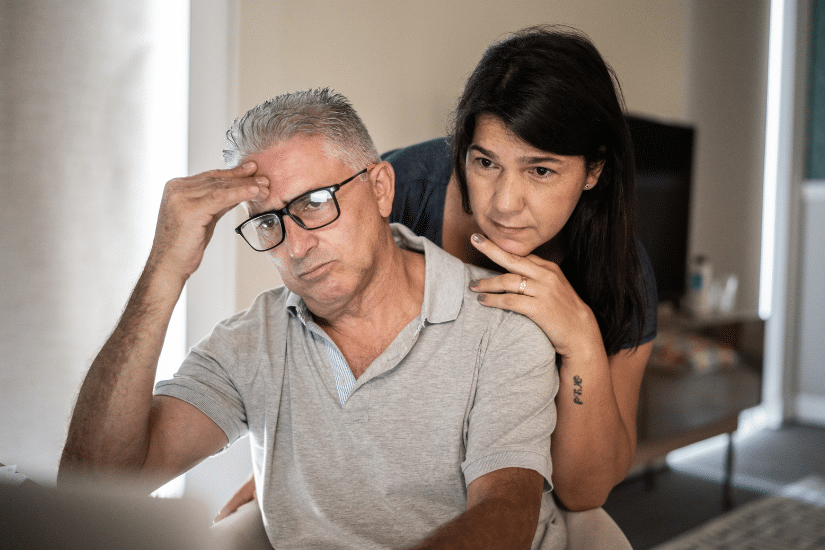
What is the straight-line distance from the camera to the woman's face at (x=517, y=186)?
1.26m

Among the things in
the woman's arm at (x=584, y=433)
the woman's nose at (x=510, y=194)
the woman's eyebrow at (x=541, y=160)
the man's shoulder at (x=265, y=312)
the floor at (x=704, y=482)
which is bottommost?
the floor at (x=704, y=482)

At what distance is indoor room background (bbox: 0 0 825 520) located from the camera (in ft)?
5.91

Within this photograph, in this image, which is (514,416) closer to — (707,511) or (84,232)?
(84,232)

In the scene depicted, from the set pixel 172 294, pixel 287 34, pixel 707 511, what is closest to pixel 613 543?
pixel 172 294

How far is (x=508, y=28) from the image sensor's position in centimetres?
294

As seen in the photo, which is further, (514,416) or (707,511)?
(707,511)

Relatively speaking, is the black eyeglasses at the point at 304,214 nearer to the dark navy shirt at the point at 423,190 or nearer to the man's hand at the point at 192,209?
the man's hand at the point at 192,209

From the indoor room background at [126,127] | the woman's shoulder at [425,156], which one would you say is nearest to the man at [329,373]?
the woman's shoulder at [425,156]

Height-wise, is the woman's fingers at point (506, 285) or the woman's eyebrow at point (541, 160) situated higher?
the woman's eyebrow at point (541, 160)

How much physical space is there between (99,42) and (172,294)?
1.18 meters

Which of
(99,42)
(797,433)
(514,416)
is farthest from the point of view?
(797,433)

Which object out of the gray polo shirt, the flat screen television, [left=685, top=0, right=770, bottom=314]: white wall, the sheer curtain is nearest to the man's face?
the gray polo shirt

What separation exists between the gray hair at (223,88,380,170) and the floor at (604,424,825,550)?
6.48ft

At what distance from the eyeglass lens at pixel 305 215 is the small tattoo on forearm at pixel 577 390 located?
1.77 feet
